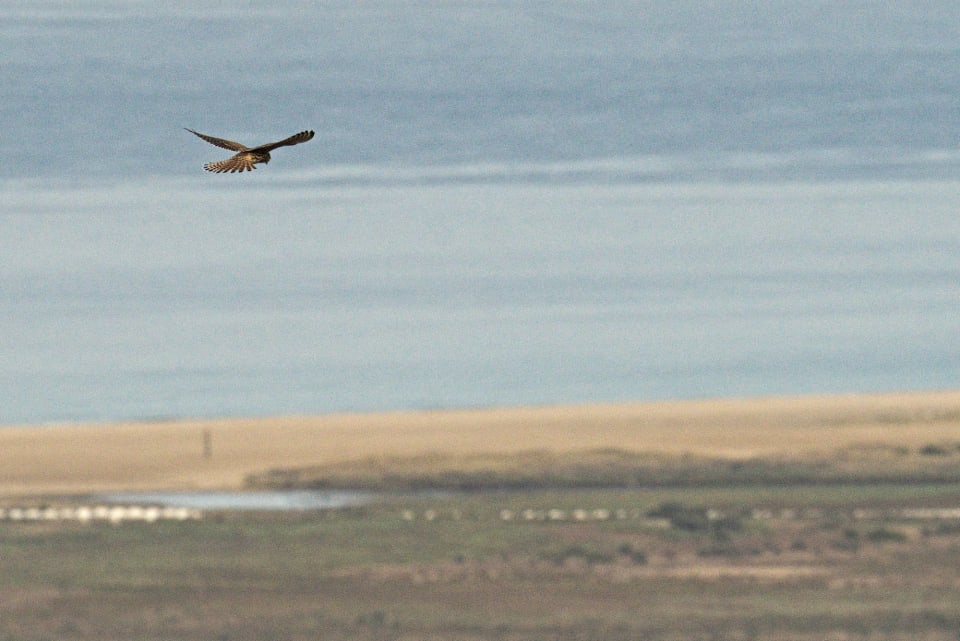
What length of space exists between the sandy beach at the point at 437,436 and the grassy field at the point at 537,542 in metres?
0.17

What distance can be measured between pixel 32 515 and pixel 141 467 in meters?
6.04

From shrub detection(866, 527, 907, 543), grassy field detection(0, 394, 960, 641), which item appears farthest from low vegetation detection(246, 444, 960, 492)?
shrub detection(866, 527, 907, 543)

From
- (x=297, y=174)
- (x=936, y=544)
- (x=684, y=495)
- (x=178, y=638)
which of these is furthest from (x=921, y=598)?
(x=297, y=174)

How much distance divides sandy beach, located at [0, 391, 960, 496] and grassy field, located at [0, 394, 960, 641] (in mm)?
174

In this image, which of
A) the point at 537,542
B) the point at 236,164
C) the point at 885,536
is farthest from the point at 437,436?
the point at 236,164

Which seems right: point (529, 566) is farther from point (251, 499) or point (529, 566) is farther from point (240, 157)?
point (240, 157)

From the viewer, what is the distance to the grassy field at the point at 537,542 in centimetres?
6222

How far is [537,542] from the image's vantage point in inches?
2670

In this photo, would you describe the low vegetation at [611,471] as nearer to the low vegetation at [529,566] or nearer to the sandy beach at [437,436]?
the low vegetation at [529,566]

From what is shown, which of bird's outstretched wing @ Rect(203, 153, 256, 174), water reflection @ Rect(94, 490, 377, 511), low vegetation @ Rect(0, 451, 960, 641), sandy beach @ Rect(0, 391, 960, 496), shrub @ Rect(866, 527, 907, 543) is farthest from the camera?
sandy beach @ Rect(0, 391, 960, 496)

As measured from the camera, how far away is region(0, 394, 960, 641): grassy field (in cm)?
6222

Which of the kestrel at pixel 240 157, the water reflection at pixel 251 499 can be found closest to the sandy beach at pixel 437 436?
the water reflection at pixel 251 499

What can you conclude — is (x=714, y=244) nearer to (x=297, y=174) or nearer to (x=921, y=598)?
(x=297, y=174)

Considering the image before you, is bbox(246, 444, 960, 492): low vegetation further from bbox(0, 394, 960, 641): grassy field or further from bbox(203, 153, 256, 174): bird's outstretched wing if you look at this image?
bbox(203, 153, 256, 174): bird's outstretched wing
